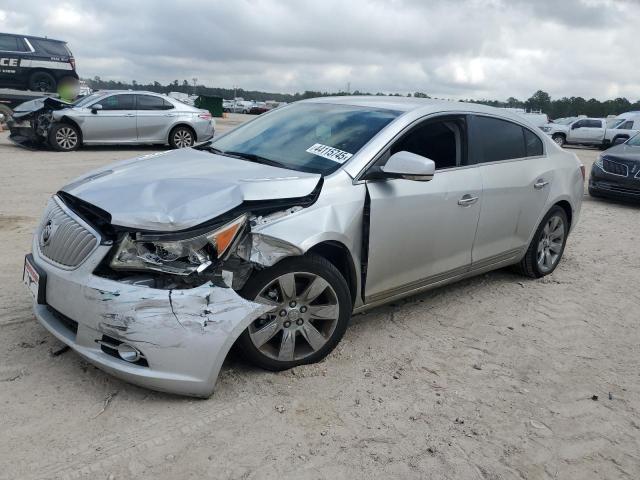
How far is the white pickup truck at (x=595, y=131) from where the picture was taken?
88.9 ft

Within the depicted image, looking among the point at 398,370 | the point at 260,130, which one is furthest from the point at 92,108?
the point at 398,370

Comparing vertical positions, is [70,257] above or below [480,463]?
above

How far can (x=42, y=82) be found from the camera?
56.8ft

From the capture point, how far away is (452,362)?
11.9 feet

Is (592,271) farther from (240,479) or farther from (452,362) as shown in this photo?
(240,479)

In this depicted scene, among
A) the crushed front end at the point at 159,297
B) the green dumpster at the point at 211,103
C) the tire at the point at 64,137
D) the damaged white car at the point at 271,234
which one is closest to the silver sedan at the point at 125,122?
the tire at the point at 64,137

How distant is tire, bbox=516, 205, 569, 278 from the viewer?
202 inches

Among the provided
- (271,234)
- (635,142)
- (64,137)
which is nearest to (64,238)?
(271,234)

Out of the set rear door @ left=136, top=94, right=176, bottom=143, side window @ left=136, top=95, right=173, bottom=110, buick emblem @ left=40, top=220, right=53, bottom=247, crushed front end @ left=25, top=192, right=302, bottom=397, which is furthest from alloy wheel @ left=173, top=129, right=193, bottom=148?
crushed front end @ left=25, top=192, right=302, bottom=397

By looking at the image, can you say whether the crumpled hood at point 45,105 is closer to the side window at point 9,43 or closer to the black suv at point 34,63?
the black suv at point 34,63

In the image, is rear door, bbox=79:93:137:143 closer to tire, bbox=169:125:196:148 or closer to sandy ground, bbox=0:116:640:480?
tire, bbox=169:125:196:148

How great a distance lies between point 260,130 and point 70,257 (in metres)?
1.87

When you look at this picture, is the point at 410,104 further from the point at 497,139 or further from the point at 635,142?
the point at 635,142

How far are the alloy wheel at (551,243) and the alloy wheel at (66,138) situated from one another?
11.1m
